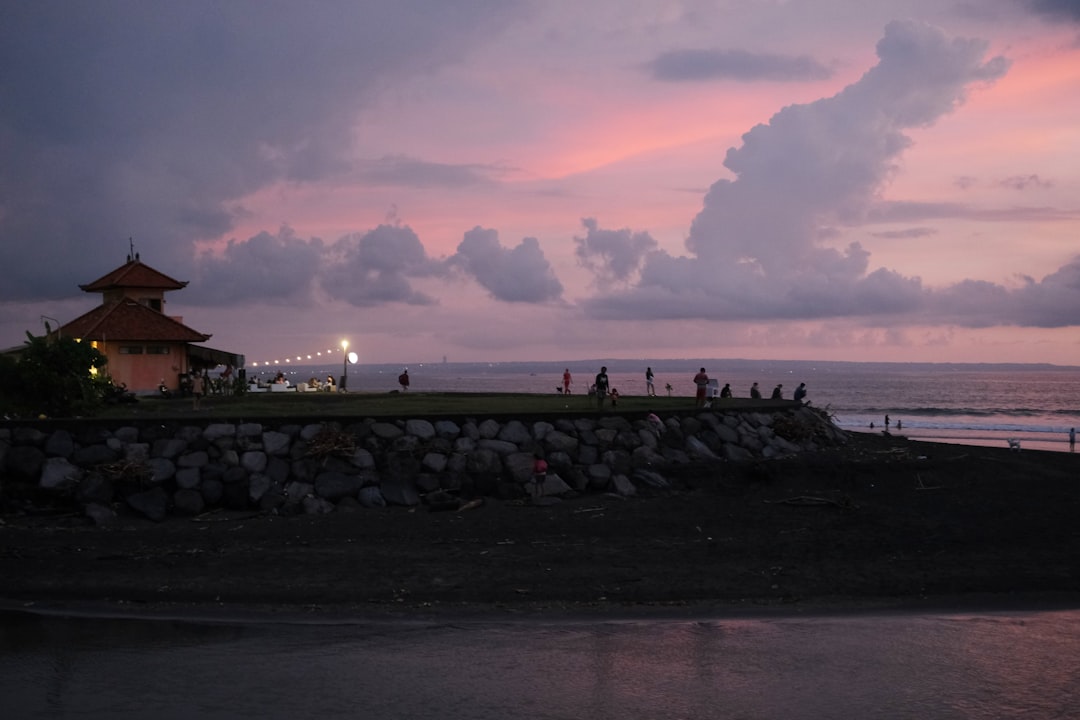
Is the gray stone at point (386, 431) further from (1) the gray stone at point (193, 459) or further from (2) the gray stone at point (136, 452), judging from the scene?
(2) the gray stone at point (136, 452)

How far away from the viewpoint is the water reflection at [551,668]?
9.39 metres

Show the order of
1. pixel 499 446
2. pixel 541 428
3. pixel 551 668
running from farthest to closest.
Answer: pixel 541 428, pixel 499 446, pixel 551 668

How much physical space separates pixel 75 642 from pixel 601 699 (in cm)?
644

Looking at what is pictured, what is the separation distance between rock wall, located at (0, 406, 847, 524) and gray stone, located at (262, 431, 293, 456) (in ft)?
0.09

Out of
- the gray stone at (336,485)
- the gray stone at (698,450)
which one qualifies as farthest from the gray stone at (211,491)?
the gray stone at (698,450)

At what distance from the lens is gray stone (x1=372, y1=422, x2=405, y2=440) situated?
21.8 metres

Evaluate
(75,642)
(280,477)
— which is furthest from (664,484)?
(75,642)

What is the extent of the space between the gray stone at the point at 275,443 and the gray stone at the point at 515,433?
4934 millimetres

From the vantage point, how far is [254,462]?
20.5m

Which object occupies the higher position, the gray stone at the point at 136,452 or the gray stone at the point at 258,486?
the gray stone at the point at 136,452

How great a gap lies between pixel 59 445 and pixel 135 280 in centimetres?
3338

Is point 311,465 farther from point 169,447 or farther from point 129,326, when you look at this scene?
point 129,326

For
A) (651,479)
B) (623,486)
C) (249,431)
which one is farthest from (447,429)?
(651,479)

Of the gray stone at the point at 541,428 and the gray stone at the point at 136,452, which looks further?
the gray stone at the point at 541,428
